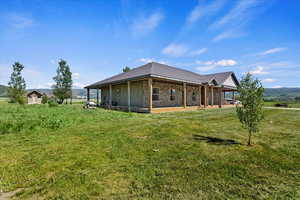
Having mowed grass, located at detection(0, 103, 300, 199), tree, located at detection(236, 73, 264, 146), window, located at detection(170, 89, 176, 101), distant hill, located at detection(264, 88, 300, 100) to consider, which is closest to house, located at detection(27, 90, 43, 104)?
window, located at detection(170, 89, 176, 101)

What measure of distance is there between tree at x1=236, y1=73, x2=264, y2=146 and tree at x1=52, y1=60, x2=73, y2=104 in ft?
127

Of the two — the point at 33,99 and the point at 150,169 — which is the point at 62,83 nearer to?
the point at 33,99

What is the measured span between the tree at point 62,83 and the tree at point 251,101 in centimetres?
3873

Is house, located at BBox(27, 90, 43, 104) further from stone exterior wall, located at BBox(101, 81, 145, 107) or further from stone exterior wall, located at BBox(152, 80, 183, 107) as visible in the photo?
stone exterior wall, located at BBox(152, 80, 183, 107)

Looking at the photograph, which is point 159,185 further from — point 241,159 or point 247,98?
point 247,98

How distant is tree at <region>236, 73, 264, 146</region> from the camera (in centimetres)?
393

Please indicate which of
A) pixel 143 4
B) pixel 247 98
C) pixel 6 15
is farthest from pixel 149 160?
pixel 6 15

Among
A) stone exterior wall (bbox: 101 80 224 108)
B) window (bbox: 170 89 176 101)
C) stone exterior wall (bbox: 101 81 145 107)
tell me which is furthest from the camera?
window (bbox: 170 89 176 101)

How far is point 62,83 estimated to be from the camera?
34.9 m

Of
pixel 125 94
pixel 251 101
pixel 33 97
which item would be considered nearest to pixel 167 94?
pixel 125 94

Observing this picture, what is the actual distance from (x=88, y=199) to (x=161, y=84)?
14.0 m

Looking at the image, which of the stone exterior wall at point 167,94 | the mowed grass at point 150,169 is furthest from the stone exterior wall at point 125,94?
the mowed grass at point 150,169

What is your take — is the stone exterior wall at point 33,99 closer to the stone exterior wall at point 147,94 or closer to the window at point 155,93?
the stone exterior wall at point 147,94

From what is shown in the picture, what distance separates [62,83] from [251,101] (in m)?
39.7
